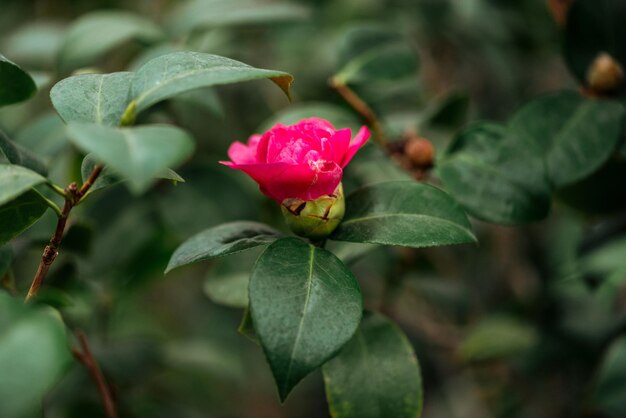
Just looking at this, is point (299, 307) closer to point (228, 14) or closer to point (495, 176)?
point (495, 176)

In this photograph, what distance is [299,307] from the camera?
21.8 inches

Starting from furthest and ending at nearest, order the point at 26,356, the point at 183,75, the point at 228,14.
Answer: the point at 228,14
the point at 183,75
the point at 26,356

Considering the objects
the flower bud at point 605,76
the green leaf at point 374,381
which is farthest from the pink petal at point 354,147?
the flower bud at point 605,76

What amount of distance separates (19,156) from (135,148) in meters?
0.26

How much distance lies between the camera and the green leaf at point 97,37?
1006 mm

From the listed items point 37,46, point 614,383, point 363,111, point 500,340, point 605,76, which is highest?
point 605,76

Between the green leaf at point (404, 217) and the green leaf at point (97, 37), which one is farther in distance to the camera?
the green leaf at point (97, 37)

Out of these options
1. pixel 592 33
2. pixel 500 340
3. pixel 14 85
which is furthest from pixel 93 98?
pixel 500 340

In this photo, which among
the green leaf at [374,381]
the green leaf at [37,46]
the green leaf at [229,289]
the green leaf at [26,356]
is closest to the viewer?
the green leaf at [26,356]

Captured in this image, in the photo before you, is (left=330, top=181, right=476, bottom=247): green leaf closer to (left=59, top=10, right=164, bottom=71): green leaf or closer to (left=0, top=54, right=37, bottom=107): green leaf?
(left=0, top=54, right=37, bottom=107): green leaf

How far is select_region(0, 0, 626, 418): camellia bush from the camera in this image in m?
0.57

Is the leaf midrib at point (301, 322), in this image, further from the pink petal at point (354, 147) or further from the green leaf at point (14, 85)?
the green leaf at point (14, 85)

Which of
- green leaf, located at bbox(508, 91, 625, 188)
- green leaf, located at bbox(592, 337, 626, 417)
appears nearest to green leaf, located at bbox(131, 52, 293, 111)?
green leaf, located at bbox(508, 91, 625, 188)

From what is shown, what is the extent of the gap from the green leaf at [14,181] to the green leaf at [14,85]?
12 centimetres
